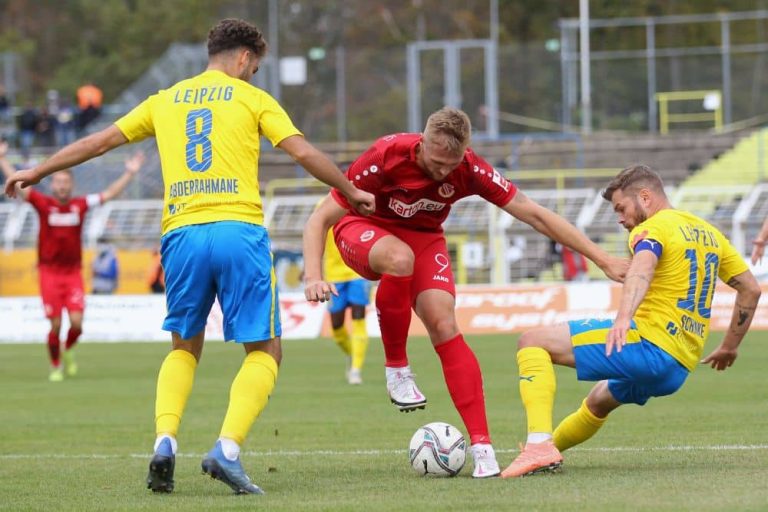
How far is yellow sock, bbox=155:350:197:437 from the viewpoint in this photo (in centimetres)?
747

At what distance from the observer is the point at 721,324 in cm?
2409

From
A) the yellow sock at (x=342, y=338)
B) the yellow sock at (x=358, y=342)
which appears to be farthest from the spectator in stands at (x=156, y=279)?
the yellow sock at (x=358, y=342)

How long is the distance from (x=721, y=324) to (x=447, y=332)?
16601 millimetres

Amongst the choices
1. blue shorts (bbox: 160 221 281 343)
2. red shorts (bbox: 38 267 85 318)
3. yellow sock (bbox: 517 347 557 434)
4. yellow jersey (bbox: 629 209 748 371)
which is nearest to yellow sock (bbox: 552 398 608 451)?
yellow sock (bbox: 517 347 557 434)

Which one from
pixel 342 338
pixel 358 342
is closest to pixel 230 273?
pixel 358 342

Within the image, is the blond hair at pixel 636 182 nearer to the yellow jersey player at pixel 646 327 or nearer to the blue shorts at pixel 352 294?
the yellow jersey player at pixel 646 327

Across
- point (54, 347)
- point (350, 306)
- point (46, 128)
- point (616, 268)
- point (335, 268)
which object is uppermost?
point (46, 128)

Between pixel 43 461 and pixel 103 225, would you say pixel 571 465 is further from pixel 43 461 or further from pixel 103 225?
pixel 103 225

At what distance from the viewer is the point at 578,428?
848 cm

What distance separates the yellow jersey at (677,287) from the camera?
7.70m

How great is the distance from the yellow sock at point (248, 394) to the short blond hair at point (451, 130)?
1.47 metres

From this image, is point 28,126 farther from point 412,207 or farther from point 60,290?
point 412,207

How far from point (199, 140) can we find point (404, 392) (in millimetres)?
2087

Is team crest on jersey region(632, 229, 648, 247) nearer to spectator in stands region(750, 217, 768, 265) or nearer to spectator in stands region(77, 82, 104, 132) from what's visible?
spectator in stands region(750, 217, 768, 265)
